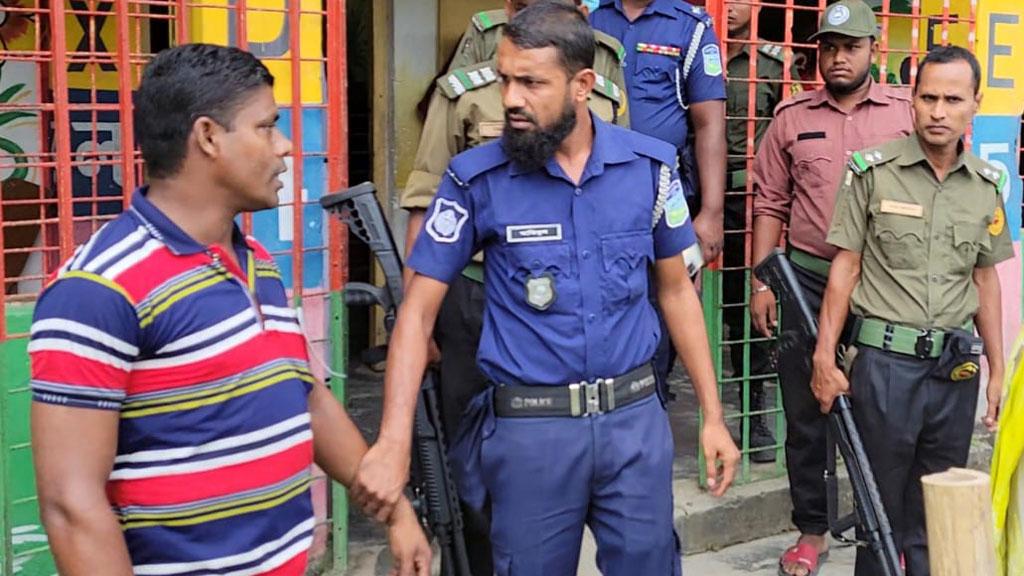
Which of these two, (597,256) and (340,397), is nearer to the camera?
(597,256)

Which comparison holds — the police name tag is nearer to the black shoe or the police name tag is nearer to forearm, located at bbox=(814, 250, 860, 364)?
forearm, located at bbox=(814, 250, 860, 364)

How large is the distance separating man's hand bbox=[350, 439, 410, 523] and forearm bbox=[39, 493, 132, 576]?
2.27 feet

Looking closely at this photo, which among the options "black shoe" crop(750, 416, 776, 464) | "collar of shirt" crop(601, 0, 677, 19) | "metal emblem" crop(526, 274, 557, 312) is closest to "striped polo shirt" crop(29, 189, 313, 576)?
"metal emblem" crop(526, 274, 557, 312)

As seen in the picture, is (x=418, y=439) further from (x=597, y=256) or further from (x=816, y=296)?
(x=816, y=296)

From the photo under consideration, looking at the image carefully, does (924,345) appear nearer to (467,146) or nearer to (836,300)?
(836,300)

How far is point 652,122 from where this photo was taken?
4398mm

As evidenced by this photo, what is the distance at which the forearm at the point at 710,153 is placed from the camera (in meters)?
4.39

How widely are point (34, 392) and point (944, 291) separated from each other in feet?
9.64

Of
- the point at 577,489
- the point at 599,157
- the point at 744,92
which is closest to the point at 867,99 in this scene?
the point at 744,92

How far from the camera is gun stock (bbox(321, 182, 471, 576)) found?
3.44 m

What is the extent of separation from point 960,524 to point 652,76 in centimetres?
249

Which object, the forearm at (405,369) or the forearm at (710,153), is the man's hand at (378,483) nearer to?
the forearm at (405,369)

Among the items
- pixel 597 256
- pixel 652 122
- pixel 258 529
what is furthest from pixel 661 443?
pixel 652 122

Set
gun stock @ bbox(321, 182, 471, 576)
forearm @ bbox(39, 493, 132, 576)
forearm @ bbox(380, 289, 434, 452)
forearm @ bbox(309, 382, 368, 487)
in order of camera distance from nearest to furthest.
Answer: forearm @ bbox(39, 493, 132, 576) < forearm @ bbox(309, 382, 368, 487) < forearm @ bbox(380, 289, 434, 452) < gun stock @ bbox(321, 182, 471, 576)
